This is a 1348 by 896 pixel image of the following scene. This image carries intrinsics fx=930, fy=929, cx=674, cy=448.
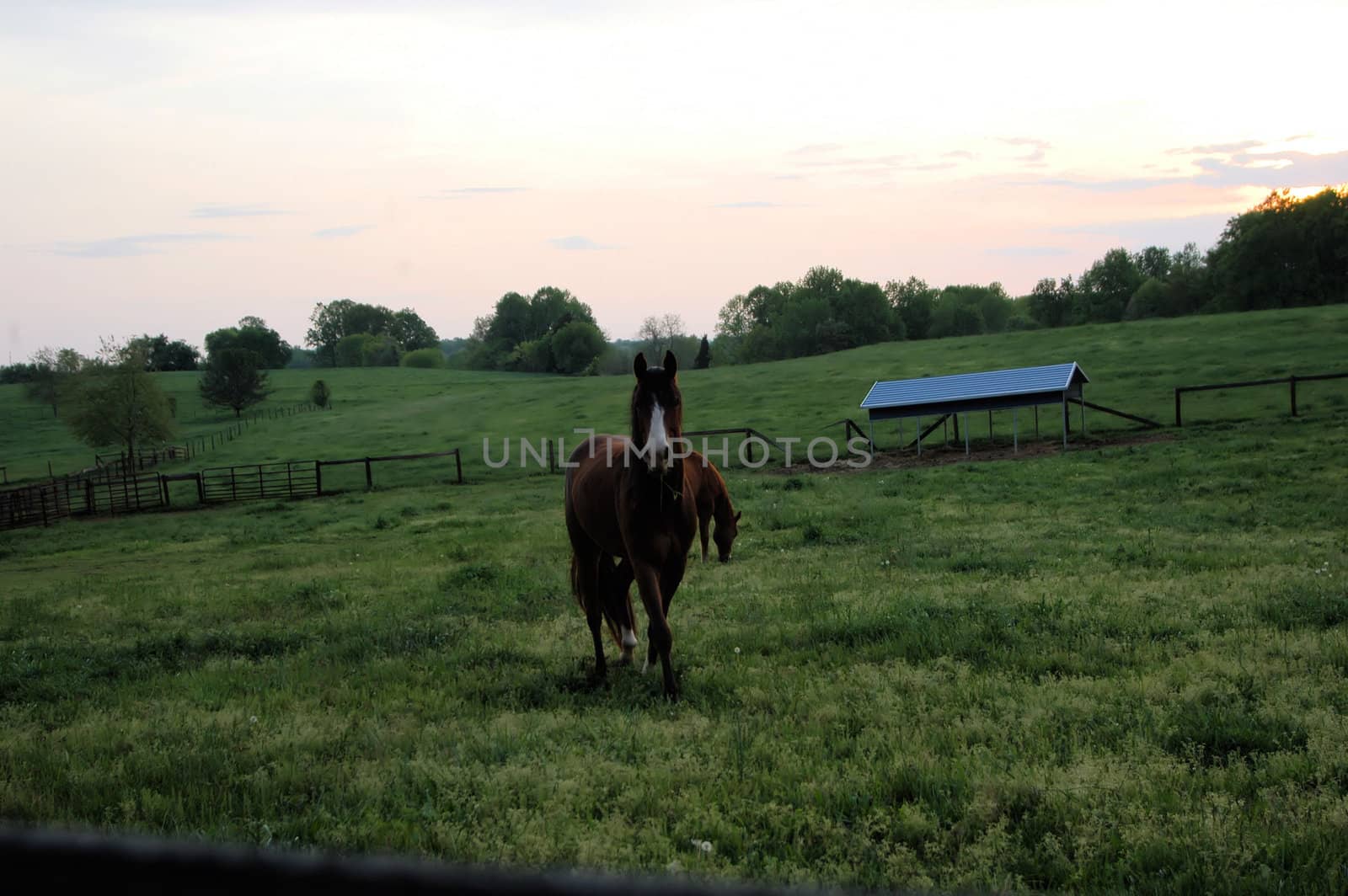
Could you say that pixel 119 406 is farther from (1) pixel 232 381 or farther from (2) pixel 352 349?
(2) pixel 352 349

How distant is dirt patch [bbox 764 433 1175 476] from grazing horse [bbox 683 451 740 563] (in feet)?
63.6

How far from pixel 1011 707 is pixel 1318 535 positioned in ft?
29.8

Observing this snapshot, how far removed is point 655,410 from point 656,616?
5.71 feet

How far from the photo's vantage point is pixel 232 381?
82.7 m

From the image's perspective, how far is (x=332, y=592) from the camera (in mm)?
13086

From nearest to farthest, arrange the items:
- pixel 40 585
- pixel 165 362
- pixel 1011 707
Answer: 1. pixel 1011 707
2. pixel 40 585
3. pixel 165 362

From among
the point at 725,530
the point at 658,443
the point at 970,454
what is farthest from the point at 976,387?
the point at 658,443

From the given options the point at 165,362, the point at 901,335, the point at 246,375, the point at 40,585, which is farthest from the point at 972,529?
the point at 165,362

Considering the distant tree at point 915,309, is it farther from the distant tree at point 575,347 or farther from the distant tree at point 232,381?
the distant tree at point 232,381

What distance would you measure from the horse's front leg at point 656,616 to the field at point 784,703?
24 centimetres

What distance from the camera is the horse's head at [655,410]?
23.3 ft

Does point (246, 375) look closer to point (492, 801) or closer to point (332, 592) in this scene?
point (332, 592)

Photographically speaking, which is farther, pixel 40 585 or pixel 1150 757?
pixel 40 585

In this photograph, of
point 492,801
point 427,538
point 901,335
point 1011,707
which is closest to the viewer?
point 492,801
